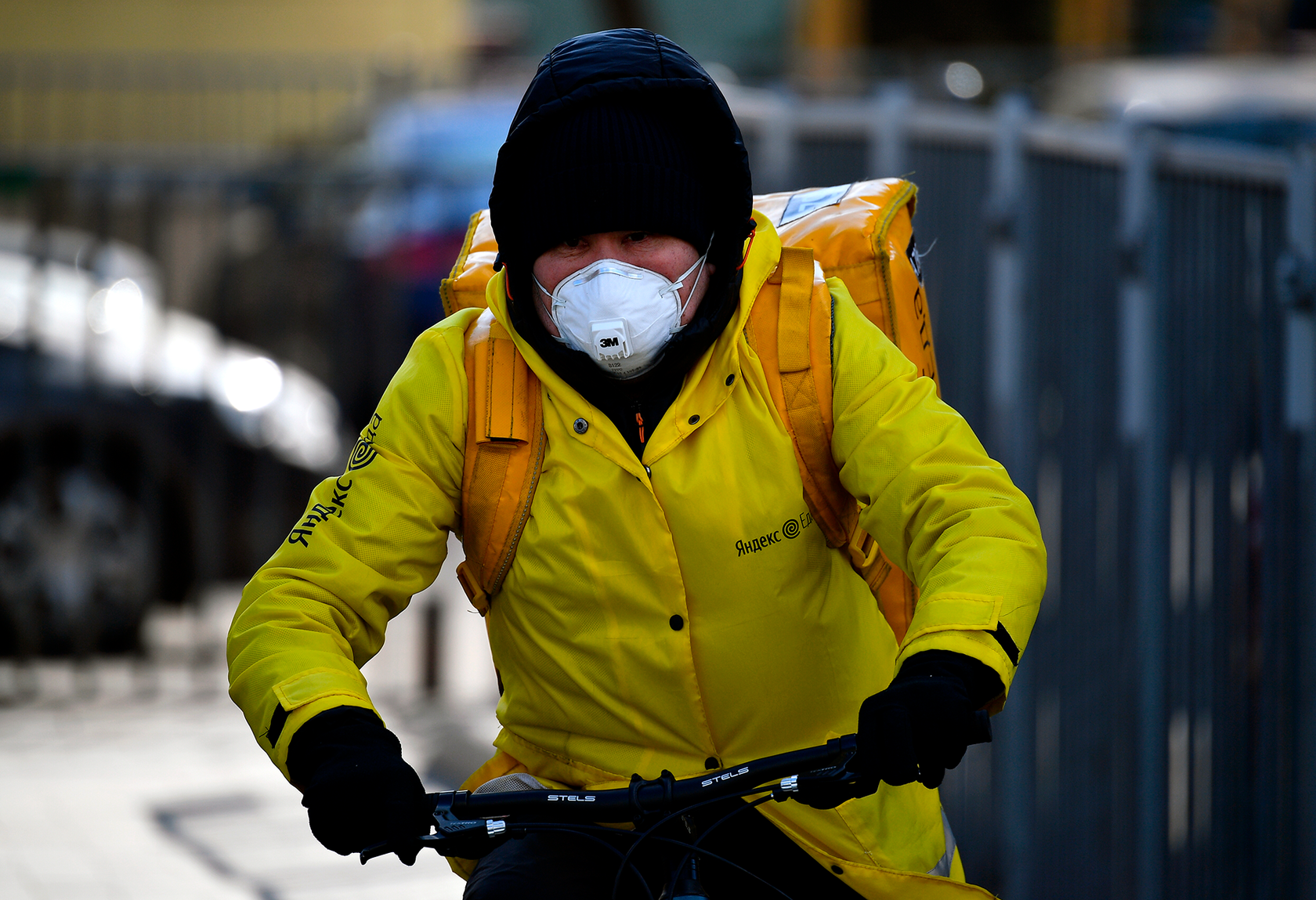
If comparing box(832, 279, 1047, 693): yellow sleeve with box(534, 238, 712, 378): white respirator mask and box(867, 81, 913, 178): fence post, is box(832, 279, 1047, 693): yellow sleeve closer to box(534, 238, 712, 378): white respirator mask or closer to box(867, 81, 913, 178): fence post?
box(534, 238, 712, 378): white respirator mask

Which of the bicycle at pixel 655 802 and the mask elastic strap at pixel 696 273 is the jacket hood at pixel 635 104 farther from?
the bicycle at pixel 655 802

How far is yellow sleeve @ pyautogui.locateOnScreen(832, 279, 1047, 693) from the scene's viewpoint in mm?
2375

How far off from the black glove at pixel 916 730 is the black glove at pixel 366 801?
1.99 feet

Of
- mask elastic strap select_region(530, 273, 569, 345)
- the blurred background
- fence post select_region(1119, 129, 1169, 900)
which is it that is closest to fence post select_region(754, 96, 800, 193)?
the blurred background

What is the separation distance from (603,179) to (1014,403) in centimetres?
242

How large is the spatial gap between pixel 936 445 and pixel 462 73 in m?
15.2

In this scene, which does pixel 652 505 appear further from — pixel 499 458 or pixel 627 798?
pixel 627 798

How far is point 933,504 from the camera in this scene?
2.51 metres

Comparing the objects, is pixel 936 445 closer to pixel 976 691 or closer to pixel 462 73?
pixel 976 691

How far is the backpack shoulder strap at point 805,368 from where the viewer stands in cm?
264

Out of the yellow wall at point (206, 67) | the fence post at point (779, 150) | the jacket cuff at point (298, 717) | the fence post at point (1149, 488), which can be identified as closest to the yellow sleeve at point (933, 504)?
the jacket cuff at point (298, 717)

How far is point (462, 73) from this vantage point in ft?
55.9

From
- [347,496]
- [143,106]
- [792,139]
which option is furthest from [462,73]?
[347,496]

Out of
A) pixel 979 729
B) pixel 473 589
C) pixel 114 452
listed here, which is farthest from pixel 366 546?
pixel 114 452
